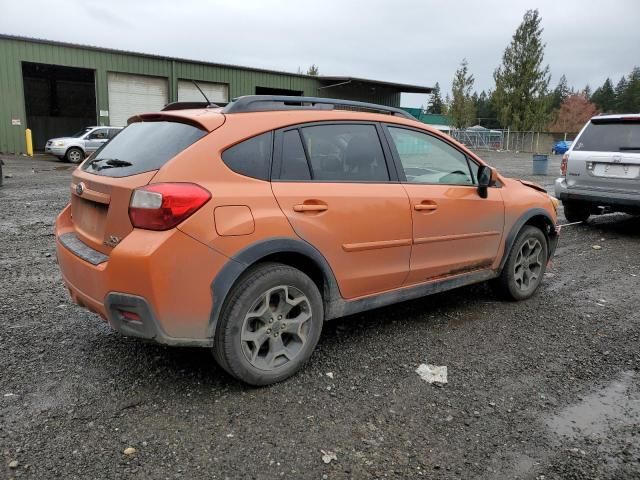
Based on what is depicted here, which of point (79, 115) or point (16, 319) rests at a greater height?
point (79, 115)

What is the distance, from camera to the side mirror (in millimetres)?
4398

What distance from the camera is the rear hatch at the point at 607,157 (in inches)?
294

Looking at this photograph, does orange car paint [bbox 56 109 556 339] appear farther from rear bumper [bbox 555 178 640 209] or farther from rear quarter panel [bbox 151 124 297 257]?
rear bumper [bbox 555 178 640 209]

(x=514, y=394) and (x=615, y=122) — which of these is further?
(x=615, y=122)

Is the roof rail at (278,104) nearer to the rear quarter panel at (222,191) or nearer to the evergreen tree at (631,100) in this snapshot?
the rear quarter panel at (222,191)

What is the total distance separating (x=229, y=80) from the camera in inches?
1116

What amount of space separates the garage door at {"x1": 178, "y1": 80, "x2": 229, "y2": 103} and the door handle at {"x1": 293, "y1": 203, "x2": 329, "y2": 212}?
25788 millimetres

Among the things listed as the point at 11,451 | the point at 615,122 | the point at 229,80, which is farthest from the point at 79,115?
the point at 11,451

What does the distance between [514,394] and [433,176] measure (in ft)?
5.70

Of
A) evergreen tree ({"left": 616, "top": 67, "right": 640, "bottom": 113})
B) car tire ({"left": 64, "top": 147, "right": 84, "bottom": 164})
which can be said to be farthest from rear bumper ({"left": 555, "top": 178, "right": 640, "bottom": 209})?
evergreen tree ({"left": 616, "top": 67, "right": 640, "bottom": 113})

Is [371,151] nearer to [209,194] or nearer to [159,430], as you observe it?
[209,194]

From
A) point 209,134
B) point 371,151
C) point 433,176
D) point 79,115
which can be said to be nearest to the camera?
point 209,134

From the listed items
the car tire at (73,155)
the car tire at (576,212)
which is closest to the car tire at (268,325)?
the car tire at (576,212)

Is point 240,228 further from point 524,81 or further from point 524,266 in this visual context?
point 524,81
